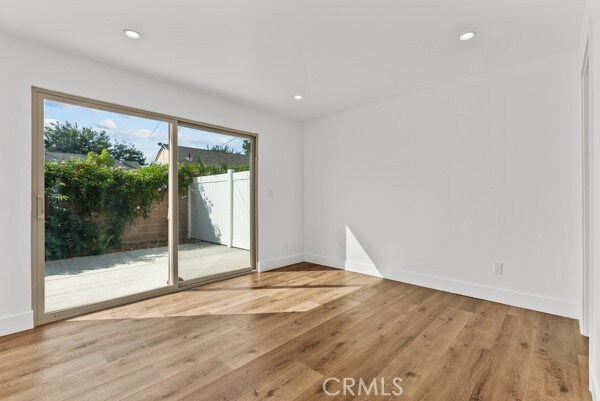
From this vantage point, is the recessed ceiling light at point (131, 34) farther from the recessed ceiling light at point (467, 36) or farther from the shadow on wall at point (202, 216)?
the recessed ceiling light at point (467, 36)

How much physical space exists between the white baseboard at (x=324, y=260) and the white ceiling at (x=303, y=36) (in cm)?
270

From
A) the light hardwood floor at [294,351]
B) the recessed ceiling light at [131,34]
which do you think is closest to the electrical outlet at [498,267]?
the light hardwood floor at [294,351]

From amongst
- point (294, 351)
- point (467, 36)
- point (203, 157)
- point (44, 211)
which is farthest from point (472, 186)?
point (44, 211)

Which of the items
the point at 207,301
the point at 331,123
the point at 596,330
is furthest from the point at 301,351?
the point at 331,123

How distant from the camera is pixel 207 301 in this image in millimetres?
3260

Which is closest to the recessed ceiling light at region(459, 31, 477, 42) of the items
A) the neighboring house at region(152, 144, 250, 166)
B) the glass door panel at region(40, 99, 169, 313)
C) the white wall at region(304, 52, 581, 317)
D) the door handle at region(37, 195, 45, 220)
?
the white wall at region(304, 52, 581, 317)

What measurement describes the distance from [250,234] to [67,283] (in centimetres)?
226

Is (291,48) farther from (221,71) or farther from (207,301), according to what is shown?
(207,301)

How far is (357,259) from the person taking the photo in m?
4.46

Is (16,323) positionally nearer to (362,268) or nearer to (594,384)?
(362,268)

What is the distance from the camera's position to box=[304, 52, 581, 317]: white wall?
9.22 ft

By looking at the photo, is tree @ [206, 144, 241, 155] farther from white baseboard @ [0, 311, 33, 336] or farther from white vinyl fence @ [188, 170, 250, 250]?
white baseboard @ [0, 311, 33, 336]

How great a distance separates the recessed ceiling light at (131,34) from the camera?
2.40 m

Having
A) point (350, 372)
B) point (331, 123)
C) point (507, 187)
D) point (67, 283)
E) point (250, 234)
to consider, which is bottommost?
point (350, 372)
